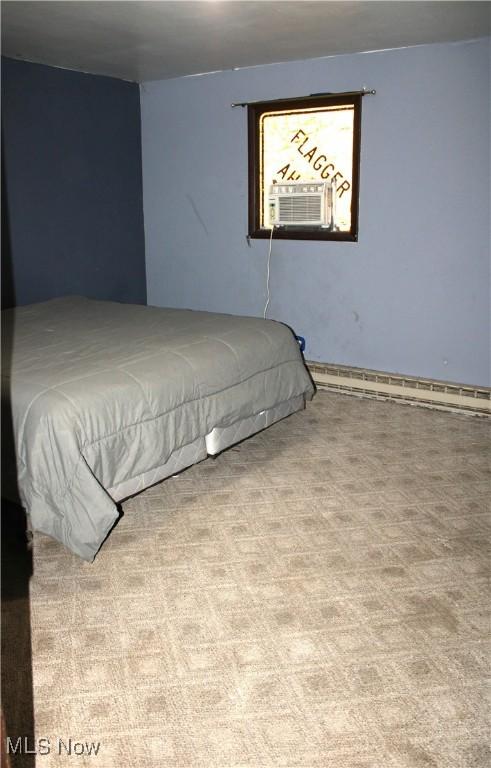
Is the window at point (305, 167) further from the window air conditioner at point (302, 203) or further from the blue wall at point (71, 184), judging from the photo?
the blue wall at point (71, 184)

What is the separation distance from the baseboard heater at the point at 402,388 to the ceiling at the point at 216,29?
206 centimetres

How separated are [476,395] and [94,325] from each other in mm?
2403

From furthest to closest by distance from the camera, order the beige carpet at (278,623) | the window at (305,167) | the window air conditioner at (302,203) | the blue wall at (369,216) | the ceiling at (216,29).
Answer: the window air conditioner at (302,203), the window at (305,167), the blue wall at (369,216), the ceiling at (216,29), the beige carpet at (278,623)

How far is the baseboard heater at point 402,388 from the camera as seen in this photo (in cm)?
417

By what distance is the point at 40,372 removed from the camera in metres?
2.79

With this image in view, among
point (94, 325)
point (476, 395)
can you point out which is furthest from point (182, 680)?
point (476, 395)

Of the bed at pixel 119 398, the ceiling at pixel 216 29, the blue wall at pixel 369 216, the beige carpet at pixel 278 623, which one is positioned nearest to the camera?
the beige carpet at pixel 278 623

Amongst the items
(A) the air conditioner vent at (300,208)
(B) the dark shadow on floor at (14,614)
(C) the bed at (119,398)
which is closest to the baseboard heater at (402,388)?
(C) the bed at (119,398)

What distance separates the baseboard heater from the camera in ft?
13.7

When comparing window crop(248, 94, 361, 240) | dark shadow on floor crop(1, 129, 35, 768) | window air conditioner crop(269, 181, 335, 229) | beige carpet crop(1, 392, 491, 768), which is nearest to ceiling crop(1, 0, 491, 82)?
window crop(248, 94, 361, 240)

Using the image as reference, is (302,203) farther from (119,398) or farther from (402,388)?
(119,398)

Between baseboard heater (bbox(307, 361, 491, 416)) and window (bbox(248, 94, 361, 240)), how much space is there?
953 millimetres

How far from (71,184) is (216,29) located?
1.74m

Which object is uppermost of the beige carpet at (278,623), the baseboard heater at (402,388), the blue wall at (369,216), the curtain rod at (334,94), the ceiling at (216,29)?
the ceiling at (216,29)
